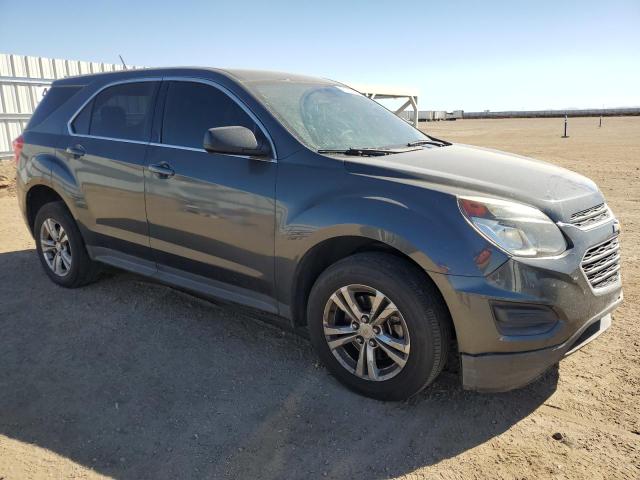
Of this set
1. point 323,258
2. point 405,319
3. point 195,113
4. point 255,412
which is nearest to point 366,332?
point 405,319

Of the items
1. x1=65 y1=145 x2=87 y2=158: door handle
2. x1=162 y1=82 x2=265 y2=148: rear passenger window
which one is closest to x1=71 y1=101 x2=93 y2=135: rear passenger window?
x1=65 y1=145 x2=87 y2=158: door handle

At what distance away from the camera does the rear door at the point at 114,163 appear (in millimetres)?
4074

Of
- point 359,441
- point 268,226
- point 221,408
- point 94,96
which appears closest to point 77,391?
point 221,408

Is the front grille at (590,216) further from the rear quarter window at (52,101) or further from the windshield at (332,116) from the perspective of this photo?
the rear quarter window at (52,101)

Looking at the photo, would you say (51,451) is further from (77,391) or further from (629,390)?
(629,390)

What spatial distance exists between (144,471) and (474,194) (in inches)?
84.5

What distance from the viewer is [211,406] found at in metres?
3.07

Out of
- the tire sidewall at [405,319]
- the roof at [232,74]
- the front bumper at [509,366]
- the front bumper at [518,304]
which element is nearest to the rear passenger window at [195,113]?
the roof at [232,74]

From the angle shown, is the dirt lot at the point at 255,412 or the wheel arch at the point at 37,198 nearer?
the dirt lot at the point at 255,412

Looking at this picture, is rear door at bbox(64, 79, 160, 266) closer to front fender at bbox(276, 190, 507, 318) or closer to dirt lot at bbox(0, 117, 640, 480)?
dirt lot at bbox(0, 117, 640, 480)

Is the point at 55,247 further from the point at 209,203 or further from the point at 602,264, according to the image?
the point at 602,264

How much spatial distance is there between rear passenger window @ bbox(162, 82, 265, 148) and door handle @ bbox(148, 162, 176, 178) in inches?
7.1

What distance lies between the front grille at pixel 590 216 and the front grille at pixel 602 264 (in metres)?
0.13

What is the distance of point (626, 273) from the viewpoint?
5074 mm
